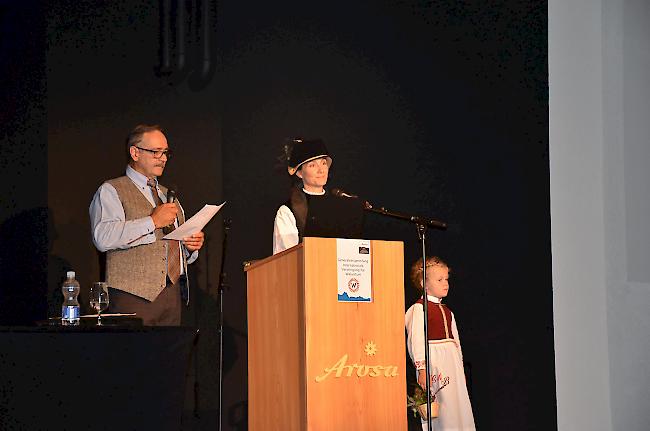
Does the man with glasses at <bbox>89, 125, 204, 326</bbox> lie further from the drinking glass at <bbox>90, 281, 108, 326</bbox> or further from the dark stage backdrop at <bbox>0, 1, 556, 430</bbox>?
the drinking glass at <bbox>90, 281, 108, 326</bbox>

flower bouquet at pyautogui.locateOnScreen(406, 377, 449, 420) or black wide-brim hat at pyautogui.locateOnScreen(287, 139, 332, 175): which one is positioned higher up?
black wide-brim hat at pyautogui.locateOnScreen(287, 139, 332, 175)

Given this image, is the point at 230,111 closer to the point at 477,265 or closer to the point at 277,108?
the point at 277,108

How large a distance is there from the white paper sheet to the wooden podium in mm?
387

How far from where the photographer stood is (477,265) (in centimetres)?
605

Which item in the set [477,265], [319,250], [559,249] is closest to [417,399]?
[477,265]

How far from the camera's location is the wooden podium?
359 centimetres

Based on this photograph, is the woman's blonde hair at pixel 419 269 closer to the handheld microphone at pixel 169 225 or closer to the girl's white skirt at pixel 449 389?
the girl's white skirt at pixel 449 389

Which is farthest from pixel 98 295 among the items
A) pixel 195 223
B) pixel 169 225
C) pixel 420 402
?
pixel 420 402

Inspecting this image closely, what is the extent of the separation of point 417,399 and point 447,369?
1.18 feet

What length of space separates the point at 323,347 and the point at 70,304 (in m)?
1.08

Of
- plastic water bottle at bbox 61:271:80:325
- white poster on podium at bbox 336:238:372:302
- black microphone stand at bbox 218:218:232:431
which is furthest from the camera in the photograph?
black microphone stand at bbox 218:218:232:431

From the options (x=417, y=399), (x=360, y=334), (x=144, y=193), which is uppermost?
(x=144, y=193)

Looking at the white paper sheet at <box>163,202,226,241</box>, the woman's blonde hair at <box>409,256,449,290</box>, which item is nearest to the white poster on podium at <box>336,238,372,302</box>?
the white paper sheet at <box>163,202,226,241</box>

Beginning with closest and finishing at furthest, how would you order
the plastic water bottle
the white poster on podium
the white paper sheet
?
the plastic water bottle → the white poster on podium → the white paper sheet
